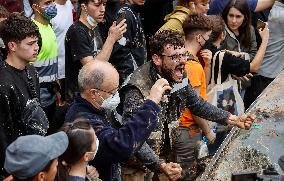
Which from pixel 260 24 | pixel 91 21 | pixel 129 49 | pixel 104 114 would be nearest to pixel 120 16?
pixel 129 49

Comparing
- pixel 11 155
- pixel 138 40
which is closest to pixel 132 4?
pixel 138 40

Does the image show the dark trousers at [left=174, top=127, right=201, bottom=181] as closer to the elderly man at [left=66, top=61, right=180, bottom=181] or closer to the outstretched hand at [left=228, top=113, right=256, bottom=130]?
the outstretched hand at [left=228, top=113, right=256, bottom=130]

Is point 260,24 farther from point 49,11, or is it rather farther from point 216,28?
point 49,11

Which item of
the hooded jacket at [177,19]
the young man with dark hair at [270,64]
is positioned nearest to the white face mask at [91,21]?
the hooded jacket at [177,19]

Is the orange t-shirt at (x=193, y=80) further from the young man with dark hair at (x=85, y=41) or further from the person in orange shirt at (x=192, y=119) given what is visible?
the young man with dark hair at (x=85, y=41)

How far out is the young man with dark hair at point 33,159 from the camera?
10.3ft

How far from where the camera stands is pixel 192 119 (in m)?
5.55

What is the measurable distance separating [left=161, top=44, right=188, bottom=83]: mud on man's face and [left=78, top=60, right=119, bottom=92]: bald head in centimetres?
69

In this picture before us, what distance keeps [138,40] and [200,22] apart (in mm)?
1128

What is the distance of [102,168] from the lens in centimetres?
408

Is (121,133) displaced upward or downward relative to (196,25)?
downward

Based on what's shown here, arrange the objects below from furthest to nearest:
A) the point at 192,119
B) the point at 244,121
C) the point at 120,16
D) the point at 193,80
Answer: the point at 120,16 → the point at 192,119 → the point at 193,80 → the point at 244,121

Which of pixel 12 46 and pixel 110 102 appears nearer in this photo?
pixel 110 102

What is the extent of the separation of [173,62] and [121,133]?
104cm
